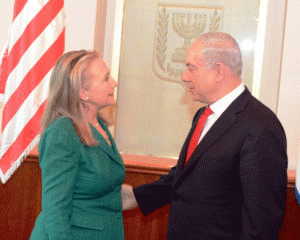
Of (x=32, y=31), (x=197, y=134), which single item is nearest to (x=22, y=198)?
Result: (x=32, y=31)

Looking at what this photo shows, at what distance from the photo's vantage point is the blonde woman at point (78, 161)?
1886 mm

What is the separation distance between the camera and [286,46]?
390cm

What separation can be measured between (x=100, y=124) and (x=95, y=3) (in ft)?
6.50

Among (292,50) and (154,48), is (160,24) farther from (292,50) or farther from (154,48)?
(292,50)

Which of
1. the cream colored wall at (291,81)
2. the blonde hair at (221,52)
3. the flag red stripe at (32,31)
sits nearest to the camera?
the blonde hair at (221,52)

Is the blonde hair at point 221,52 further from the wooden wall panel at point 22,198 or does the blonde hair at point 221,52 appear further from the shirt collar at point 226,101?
the wooden wall panel at point 22,198

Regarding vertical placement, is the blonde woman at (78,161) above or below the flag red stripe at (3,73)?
below

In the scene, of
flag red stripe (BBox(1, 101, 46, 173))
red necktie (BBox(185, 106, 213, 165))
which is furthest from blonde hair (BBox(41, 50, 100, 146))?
flag red stripe (BBox(1, 101, 46, 173))

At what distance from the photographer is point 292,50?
389cm

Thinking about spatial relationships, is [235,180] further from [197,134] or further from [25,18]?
[25,18]

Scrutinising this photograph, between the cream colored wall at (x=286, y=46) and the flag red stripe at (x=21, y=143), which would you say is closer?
the flag red stripe at (x=21, y=143)

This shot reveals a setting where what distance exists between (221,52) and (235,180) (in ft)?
2.00

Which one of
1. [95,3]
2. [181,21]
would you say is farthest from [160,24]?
[95,3]

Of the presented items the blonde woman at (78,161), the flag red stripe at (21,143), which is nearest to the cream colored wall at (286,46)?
the flag red stripe at (21,143)
